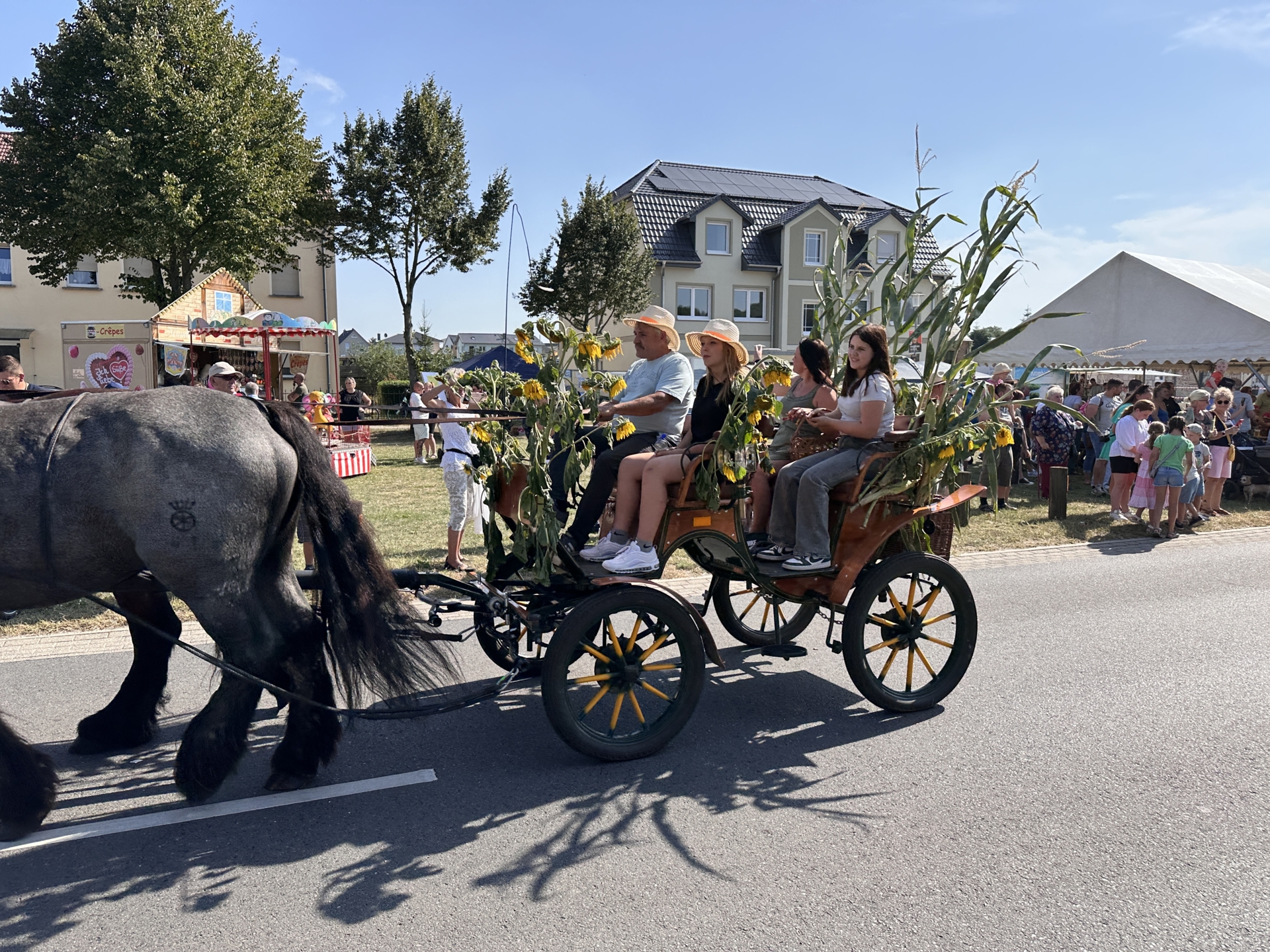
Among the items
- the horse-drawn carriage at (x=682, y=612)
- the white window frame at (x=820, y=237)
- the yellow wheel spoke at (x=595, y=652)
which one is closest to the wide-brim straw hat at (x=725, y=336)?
the horse-drawn carriage at (x=682, y=612)

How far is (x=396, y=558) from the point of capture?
26.4 feet

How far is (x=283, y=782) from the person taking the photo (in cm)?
354

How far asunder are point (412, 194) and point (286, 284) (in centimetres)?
863

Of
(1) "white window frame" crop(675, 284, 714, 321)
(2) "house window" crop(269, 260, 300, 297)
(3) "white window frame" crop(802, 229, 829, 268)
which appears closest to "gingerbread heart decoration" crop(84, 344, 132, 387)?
(2) "house window" crop(269, 260, 300, 297)

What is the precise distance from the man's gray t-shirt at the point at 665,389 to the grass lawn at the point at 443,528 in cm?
226

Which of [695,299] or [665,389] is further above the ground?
[695,299]

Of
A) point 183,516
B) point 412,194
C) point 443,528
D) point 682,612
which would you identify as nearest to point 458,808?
point 682,612

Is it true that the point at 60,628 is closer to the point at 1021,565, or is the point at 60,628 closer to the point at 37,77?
the point at 1021,565

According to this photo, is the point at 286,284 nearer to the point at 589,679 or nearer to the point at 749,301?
the point at 749,301

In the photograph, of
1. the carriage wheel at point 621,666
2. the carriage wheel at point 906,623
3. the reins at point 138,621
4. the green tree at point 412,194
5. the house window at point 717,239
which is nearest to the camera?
the reins at point 138,621

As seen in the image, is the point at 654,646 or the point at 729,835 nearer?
the point at 729,835

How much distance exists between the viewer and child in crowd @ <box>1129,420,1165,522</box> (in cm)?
1048

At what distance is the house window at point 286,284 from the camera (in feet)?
103

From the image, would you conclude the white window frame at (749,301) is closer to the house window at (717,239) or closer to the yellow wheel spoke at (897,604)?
the house window at (717,239)
